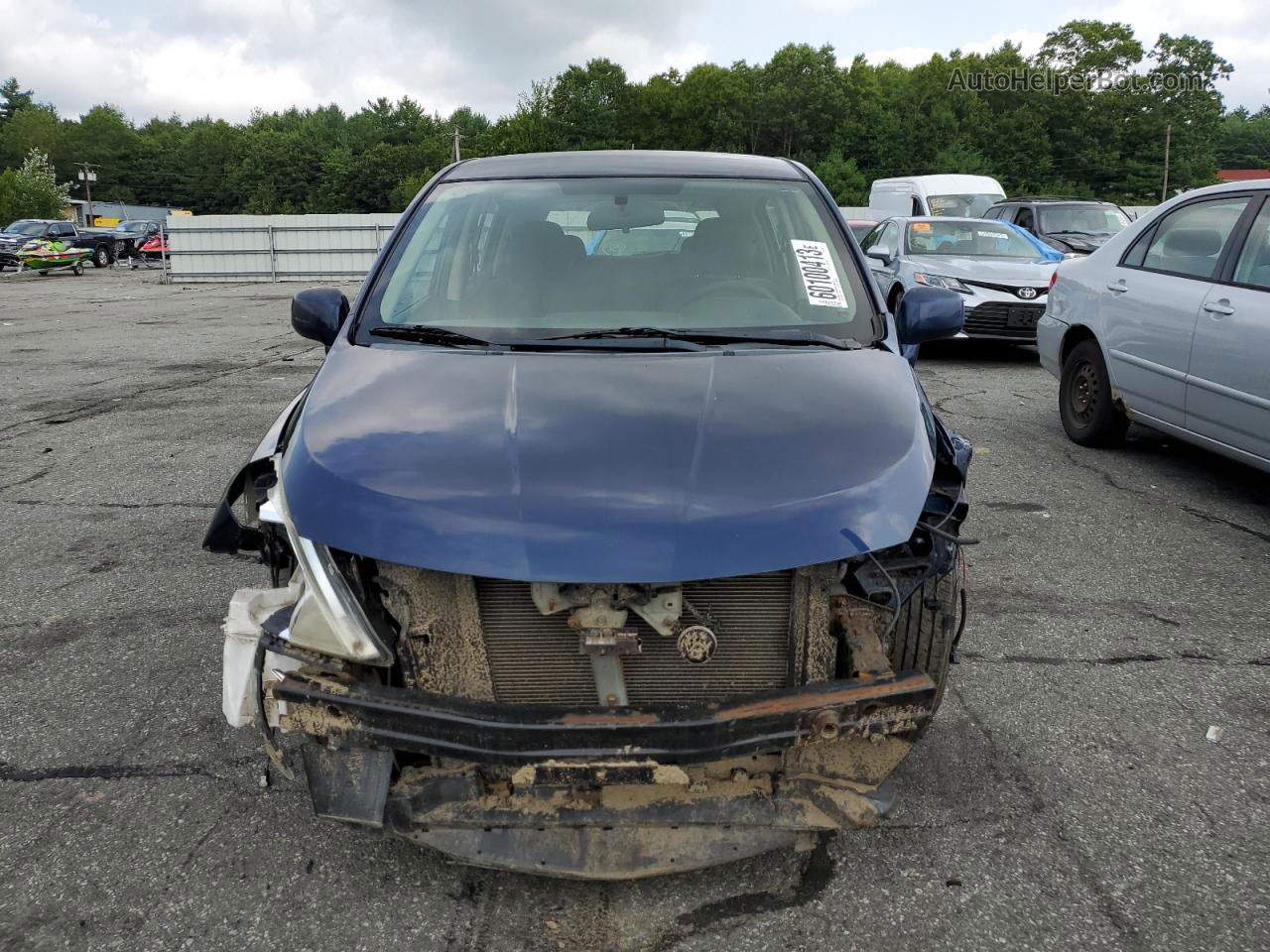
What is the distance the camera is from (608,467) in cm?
222

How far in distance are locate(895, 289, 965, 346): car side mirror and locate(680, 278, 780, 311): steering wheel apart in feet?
1.72

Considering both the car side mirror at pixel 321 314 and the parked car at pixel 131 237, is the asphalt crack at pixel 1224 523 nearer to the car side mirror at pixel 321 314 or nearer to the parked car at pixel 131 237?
the car side mirror at pixel 321 314

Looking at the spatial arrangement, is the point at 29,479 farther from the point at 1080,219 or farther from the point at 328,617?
the point at 1080,219

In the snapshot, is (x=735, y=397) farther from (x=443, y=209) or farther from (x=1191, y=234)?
(x=1191, y=234)

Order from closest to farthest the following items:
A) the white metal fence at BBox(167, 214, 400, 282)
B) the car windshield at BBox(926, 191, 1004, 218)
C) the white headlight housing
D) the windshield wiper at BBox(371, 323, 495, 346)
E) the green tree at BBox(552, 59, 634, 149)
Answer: the white headlight housing
the windshield wiper at BBox(371, 323, 495, 346)
the car windshield at BBox(926, 191, 1004, 218)
the white metal fence at BBox(167, 214, 400, 282)
the green tree at BBox(552, 59, 634, 149)

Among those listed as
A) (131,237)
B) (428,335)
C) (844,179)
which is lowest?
(428,335)

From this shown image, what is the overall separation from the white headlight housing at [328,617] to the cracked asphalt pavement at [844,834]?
0.62 metres

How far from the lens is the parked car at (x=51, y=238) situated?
30969 mm

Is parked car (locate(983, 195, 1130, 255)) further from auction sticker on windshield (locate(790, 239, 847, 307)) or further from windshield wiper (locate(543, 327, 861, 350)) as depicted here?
windshield wiper (locate(543, 327, 861, 350))

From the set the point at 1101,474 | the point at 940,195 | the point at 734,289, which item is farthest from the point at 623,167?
the point at 940,195

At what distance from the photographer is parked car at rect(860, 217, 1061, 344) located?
33.1ft

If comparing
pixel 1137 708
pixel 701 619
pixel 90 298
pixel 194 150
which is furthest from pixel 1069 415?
pixel 194 150

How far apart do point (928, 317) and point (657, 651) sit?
6.04ft

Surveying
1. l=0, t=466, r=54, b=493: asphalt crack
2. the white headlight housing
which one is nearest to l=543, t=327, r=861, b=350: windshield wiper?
the white headlight housing
